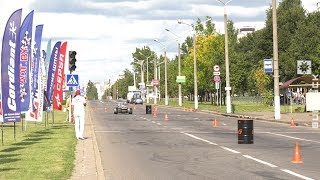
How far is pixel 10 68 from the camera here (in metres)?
21.6

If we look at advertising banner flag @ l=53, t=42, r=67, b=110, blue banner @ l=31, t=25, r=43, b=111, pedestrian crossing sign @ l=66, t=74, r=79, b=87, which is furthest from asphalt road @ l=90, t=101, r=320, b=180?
advertising banner flag @ l=53, t=42, r=67, b=110

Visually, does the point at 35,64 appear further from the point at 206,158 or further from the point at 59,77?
the point at 206,158

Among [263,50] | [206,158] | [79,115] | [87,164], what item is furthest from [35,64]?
[263,50]

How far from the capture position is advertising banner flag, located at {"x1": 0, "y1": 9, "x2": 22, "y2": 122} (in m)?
21.2

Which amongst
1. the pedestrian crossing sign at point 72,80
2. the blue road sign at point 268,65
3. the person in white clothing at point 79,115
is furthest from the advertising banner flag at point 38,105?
the blue road sign at point 268,65

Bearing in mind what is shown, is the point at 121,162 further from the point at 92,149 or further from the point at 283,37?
the point at 283,37

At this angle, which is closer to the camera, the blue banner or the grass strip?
the grass strip

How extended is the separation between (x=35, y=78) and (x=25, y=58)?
674cm

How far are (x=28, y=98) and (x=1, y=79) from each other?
568 cm

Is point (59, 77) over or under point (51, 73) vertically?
under

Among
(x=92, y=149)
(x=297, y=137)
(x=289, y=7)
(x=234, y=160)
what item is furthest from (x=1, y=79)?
(x=289, y=7)

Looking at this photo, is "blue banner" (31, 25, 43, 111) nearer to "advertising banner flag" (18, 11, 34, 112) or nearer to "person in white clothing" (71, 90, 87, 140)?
"advertising banner flag" (18, 11, 34, 112)

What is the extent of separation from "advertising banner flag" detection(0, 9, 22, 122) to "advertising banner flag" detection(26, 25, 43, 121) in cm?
1016

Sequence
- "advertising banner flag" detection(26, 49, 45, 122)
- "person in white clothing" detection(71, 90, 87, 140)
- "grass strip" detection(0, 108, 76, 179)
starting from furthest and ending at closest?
"advertising banner flag" detection(26, 49, 45, 122) < "person in white clothing" detection(71, 90, 87, 140) < "grass strip" detection(0, 108, 76, 179)
